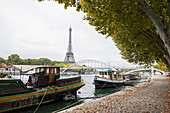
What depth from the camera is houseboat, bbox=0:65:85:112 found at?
26.9ft

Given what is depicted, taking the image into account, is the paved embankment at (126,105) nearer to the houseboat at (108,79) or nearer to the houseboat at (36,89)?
the houseboat at (36,89)

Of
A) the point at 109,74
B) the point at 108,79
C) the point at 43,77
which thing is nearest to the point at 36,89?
the point at 43,77

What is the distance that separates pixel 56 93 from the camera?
37.4ft

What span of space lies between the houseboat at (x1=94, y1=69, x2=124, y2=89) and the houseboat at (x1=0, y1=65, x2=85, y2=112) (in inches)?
283

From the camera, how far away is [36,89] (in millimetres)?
10508

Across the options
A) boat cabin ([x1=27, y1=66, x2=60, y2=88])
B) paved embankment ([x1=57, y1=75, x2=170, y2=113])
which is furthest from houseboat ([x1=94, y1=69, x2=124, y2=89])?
paved embankment ([x1=57, y1=75, x2=170, y2=113])

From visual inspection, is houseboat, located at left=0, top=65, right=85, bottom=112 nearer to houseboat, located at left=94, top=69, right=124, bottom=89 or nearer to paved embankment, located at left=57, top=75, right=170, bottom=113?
paved embankment, located at left=57, top=75, right=170, bottom=113

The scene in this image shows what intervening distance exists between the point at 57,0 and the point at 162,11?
25.3ft

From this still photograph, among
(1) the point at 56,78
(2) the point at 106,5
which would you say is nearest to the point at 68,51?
(1) the point at 56,78

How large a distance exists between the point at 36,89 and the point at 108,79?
14.8m

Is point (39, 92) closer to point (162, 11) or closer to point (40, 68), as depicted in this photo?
point (40, 68)

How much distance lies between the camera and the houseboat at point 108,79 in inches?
837

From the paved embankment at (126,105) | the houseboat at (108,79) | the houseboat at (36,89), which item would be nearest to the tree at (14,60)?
the houseboat at (108,79)

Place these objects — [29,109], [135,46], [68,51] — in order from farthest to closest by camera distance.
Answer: [68,51] → [135,46] → [29,109]
